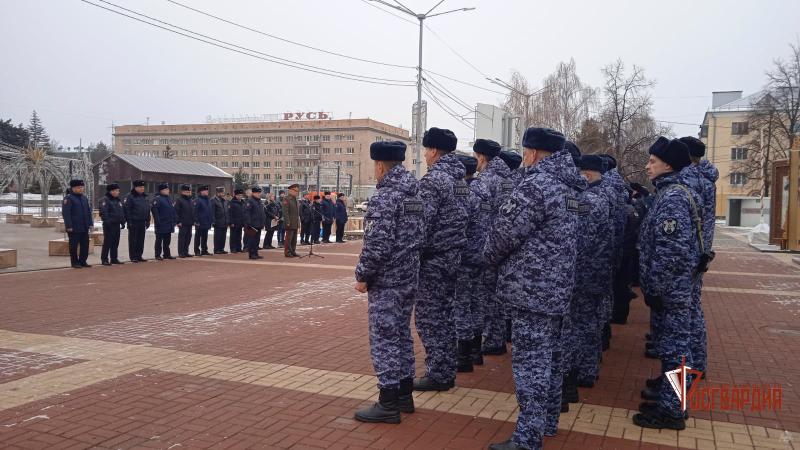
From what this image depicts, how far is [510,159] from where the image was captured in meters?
6.45

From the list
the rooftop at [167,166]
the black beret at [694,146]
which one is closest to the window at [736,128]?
the rooftop at [167,166]

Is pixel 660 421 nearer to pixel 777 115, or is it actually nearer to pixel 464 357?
pixel 464 357

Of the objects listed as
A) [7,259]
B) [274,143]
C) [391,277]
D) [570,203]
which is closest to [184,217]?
[7,259]

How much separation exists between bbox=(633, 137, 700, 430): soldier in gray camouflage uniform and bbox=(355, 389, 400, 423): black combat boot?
178 cm

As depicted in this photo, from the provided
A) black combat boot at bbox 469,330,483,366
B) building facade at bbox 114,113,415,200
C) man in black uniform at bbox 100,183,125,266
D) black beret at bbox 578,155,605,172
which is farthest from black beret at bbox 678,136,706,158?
building facade at bbox 114,113,415,200

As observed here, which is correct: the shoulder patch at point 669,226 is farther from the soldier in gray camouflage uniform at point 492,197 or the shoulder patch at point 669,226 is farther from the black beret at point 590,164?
the soldier in gray camouflage uniform at point 492,197

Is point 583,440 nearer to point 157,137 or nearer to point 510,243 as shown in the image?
point 510,243

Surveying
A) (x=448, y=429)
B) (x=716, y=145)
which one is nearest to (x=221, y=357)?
(x=448, y=429)

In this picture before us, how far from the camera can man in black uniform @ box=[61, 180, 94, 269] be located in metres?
13.1

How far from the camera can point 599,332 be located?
5.25 metres

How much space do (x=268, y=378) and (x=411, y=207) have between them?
2224 mm

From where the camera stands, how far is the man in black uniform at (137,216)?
14.5 metres

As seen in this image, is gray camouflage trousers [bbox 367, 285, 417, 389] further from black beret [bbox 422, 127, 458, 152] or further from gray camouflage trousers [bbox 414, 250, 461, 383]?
black beret [bbox 422, 127, 458, 152]

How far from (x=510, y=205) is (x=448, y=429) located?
169cm
